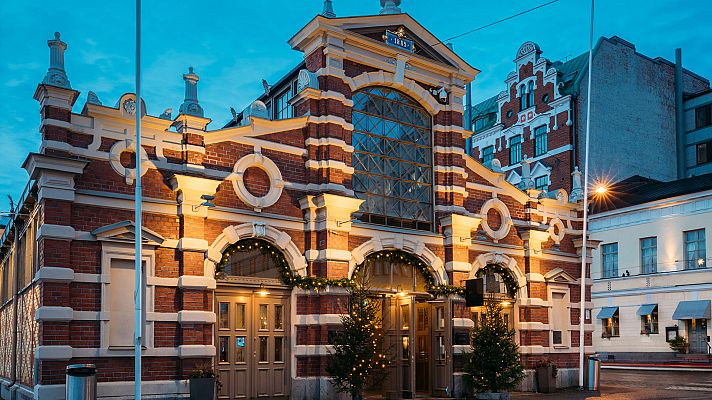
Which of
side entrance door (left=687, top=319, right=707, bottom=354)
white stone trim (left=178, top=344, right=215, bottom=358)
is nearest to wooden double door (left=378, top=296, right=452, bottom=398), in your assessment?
white stone trim (left=178, top=344, right=215, bottom=358)

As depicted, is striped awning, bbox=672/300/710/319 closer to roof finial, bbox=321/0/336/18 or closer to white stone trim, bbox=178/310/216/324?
roof finial, bbox=321/0/336/18

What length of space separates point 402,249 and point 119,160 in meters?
8.48

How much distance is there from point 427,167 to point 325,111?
4.15m

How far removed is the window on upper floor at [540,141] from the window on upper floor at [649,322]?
1107cm

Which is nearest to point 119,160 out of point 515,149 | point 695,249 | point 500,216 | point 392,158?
point 392,158

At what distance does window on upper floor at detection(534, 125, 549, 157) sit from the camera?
45.8 meters

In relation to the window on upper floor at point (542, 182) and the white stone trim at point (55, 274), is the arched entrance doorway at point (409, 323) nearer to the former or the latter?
the white stone trim at point (55, 274)

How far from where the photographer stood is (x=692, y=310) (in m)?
38.5

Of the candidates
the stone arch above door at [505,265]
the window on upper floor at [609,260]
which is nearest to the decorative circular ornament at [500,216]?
the stone arch above door at [505,265]

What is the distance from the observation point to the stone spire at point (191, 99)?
18500 millimetres

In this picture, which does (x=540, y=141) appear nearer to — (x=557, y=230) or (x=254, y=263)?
(x=557, y=230)

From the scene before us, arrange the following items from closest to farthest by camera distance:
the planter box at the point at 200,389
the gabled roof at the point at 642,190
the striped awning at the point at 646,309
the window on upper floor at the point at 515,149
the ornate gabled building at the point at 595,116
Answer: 1. the planter box at the point at 200,389
2. the gabled roof at the point at 642,190
3. the striped awning at the point at 646,309
4. the ornate gabled building at the point at 595,116
5. the window on upper floor at the point at 515,149

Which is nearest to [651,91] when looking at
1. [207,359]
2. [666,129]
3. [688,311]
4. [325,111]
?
[666,129]

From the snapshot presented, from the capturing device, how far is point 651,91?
47.2 m
